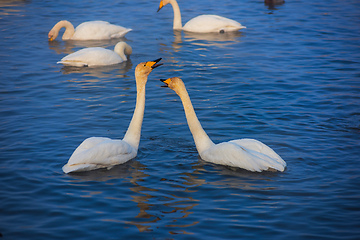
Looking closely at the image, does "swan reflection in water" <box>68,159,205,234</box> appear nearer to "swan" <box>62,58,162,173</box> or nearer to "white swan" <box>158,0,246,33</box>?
"swan" <box>62,58,162,173</box>

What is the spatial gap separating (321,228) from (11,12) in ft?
56.7

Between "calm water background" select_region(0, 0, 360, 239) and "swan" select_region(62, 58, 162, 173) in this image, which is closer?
"calm water background" select_region(0, 0, 360, 239)

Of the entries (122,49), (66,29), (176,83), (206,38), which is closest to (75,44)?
(66,29)

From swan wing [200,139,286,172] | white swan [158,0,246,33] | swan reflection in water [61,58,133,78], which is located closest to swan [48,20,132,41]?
white swan [158,0,246,33]

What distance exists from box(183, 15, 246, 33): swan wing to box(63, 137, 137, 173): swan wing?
398 inches

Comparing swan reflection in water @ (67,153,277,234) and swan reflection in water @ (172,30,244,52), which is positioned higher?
swan reflection in water @ (172,30,244,52)

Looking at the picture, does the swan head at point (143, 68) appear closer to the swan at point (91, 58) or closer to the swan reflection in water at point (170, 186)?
the swan reflection in water at point (170, 186)

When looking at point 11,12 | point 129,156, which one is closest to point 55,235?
point 129,156

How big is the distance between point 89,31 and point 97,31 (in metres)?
0.26

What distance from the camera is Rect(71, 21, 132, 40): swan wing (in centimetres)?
1625

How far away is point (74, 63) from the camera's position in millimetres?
13445

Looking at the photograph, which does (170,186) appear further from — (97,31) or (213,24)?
(213,24)

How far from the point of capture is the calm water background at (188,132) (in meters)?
6.28

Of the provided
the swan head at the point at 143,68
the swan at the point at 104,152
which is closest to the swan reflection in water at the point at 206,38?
the swan head at the point at 143,68
